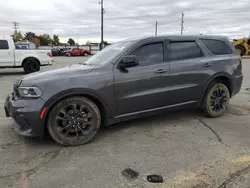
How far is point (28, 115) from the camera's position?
11.2 feet

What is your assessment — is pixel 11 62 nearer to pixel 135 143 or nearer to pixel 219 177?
pixel 135 143

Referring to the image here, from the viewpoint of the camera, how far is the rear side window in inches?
195

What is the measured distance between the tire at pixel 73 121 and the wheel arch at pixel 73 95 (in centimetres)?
5

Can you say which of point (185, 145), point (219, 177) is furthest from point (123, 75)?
point (219, 177)

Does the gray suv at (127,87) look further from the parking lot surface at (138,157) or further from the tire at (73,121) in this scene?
the parking lot surface at (138,157)

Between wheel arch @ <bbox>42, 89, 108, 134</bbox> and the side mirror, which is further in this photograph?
the side mirror

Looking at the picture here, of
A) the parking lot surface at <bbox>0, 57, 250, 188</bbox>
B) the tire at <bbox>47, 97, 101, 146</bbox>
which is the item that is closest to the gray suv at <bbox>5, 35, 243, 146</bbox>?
the tire at <bbox>47, 97, 101, 146</bbox>

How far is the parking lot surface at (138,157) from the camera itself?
2781 mm

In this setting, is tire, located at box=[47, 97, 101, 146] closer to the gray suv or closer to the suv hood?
the gray suv

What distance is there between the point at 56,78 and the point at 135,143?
1535 mm

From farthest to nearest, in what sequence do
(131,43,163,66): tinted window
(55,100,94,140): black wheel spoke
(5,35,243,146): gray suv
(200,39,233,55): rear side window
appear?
(200,39,233,55): rear side window, (131,43,163,66): tinted window, (55,100,94,140): black wheel spoke, (5,35,243,146): gray suv

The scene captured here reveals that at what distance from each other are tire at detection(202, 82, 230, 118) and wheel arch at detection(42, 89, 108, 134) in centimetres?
217

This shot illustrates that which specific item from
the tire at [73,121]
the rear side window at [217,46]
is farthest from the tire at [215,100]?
the tire at [73,121]

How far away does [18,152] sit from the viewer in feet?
11.4
